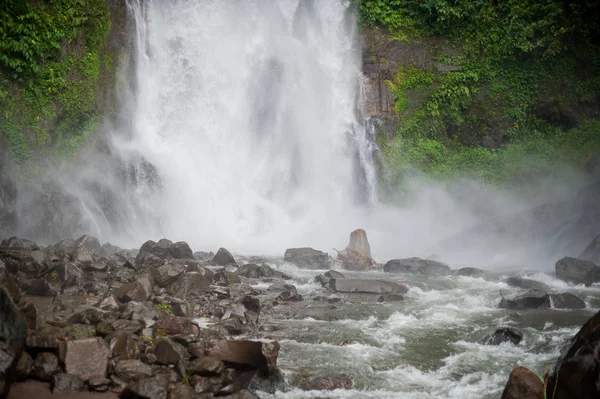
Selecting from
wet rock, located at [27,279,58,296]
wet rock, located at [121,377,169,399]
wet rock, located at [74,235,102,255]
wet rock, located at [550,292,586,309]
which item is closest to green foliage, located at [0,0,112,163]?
wet rock, located at [74,235,102,255]

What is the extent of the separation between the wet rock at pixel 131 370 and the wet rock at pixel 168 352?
0.86 feet

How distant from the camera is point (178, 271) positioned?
1127 cm

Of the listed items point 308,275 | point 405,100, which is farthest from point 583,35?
point 308,275

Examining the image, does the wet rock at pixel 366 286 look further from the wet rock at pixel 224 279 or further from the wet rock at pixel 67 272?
the wet rock at pixel 67 272

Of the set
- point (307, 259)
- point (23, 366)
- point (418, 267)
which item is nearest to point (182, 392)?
point (23, 366)

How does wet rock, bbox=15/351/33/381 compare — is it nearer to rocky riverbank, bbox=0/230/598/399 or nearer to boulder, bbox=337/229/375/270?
rocky riverbank, bbox=0/230/598/399

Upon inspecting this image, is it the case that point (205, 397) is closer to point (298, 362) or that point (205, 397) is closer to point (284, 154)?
point (298, 362)

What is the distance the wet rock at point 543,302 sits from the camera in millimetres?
11656

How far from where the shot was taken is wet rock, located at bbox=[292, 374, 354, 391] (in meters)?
6.58

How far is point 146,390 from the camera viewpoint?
18.1 feet

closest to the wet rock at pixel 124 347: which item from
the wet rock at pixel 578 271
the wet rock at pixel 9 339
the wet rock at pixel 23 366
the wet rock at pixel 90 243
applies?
the wet rock at pixel 23 366

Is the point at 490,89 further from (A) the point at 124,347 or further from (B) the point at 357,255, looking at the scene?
(A) the point at 124,347

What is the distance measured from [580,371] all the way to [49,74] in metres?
19.8

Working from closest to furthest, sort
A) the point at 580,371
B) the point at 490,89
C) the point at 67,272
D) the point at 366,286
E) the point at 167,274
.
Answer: the point at 580,371, the point at 67,272, the point at 167,274, the point at 366,286, the point at 490,89
